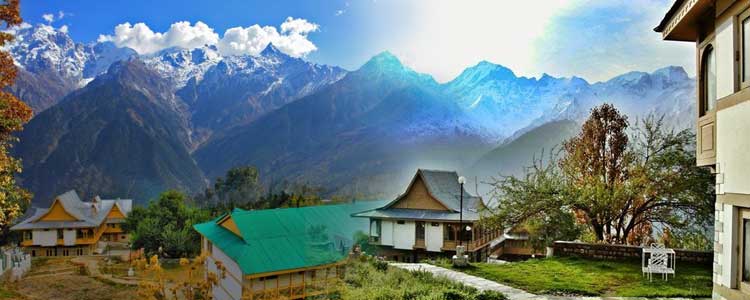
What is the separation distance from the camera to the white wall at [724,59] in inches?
221

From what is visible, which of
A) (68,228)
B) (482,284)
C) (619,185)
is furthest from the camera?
(68,228)

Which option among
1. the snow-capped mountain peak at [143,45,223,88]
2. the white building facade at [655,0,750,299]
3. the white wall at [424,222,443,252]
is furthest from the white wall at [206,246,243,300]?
the snow-capped mountain peak at [143,45,223,88]

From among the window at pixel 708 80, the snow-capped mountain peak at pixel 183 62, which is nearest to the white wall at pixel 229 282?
the window at pixel 708 80

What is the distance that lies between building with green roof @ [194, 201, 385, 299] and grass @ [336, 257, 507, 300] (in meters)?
3.65

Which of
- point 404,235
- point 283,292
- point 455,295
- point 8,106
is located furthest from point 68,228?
point 455,295

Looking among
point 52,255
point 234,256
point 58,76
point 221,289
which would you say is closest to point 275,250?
point 234,256

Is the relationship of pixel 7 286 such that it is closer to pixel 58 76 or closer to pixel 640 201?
pixel 640 201

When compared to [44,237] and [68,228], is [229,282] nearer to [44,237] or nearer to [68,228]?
[68,228]

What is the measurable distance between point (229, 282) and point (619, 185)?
44.9ft

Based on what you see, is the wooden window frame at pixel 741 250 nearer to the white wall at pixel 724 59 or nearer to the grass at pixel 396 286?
the white wall at pixel 724 59

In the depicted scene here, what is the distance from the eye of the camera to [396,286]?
25.2 feet

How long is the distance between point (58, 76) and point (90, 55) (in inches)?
1284

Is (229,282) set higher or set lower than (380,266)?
lower

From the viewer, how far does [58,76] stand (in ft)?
448
